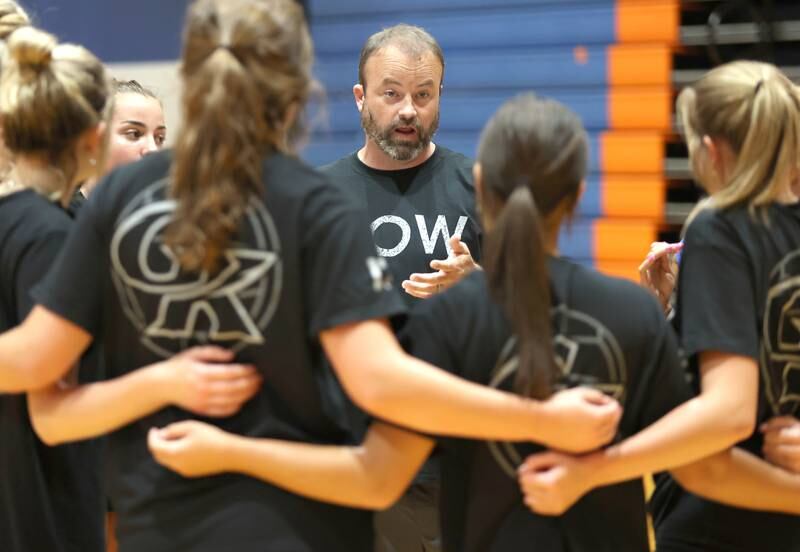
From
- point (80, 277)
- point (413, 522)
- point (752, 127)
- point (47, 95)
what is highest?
point (47, 95)

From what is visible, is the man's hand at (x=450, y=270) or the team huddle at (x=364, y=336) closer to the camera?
the team huddle at (x=364, y=336)

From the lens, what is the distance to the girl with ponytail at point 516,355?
5.71 ft

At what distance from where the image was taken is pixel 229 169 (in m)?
1.72

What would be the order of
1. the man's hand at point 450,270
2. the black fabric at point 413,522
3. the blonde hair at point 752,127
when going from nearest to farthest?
the blonde hair at point 752,127, the man's hand at point 450,270, the black fabric at point 413,522

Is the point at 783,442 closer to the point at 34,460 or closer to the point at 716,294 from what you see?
the point at 716,294

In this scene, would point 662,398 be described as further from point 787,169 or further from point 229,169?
point 229,169

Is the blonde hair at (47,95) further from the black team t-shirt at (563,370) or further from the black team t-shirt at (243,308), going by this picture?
the black team t-shirt at (563,370)

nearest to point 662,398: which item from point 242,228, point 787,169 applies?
point 787,169

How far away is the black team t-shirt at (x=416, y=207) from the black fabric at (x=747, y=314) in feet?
4.12

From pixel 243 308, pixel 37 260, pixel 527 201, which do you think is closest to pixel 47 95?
pixel 37 260

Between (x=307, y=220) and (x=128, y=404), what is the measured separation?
1.44 feet

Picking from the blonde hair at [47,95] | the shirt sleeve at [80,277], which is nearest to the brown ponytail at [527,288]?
the shirt sleeve at [80,277]

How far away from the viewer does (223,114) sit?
1707mm

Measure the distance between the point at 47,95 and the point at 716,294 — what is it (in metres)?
1.28
